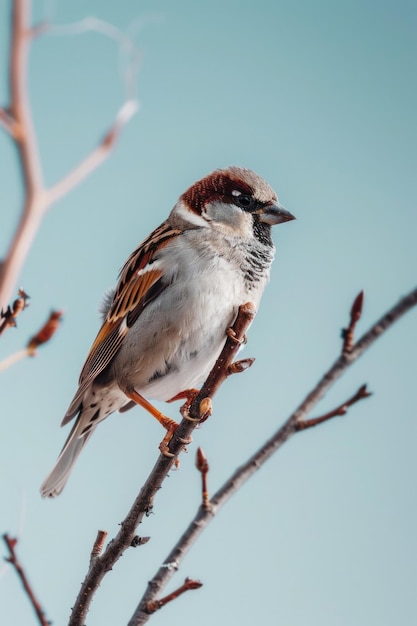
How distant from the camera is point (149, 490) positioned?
319 centimetres

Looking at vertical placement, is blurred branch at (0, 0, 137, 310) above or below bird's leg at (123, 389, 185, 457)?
below

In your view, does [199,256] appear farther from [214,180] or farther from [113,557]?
[113,557]

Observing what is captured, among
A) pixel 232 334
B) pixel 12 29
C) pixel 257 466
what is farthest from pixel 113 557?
pixel 12 29

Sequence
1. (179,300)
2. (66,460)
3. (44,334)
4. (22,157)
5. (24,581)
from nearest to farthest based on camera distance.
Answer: (22,157), (44,334), (24,581), (179,300), (66,460)

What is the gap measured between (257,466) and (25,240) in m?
1.51

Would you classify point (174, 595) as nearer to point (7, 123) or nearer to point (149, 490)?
point (149, 490)

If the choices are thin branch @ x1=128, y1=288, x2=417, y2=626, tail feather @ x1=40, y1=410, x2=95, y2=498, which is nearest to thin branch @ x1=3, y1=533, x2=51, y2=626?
thin branch @ x1=128, y1=288, x2=417, y2=626

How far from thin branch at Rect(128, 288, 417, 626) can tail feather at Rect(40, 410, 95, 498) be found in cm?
222

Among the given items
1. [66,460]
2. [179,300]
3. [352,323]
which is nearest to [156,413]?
[179,300]

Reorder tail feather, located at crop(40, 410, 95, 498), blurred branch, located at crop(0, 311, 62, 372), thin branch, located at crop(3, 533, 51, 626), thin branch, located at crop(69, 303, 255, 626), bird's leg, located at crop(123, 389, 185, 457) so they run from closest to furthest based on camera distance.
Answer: blurred branch, located at crop(0, 311, 62, 372) → thin branch, located at crop(3, 533, 51, 626) → thin branch, located at crop(69, 303, 255, 626) → bird's leg, located at crop(123, 389, 185, 457) → tail feather, located at crop(40, 410, 95, 498)

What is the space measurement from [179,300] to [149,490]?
1.58 metres

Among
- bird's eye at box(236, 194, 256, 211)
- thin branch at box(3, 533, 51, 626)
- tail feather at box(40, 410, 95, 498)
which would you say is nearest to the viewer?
thin branch at box(3, 533, 51, 626)

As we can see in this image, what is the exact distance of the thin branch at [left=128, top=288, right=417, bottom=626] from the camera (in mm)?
1953

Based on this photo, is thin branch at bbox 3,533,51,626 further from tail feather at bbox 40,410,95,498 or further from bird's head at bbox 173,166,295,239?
bird's head at bbox 173,166,295,239
